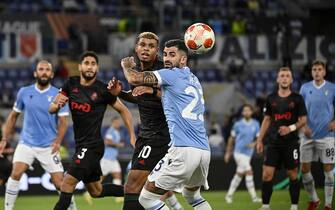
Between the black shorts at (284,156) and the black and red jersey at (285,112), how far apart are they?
0.10 metres

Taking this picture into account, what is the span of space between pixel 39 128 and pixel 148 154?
12.4 ft

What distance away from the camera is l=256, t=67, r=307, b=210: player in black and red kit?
569 inches

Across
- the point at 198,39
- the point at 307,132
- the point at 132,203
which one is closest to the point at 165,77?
the point at 198,39

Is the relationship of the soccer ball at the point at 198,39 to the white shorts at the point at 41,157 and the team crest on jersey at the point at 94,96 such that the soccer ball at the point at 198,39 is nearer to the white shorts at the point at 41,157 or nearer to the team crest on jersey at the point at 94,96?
the team crest on jersey at the point at 94,96

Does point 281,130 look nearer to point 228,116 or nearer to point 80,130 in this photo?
point 80,130

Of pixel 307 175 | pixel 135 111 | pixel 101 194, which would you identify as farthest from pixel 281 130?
pixel 135 111

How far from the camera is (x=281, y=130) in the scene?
14.2m

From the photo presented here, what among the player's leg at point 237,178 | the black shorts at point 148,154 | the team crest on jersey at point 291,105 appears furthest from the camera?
the player's leg at point 237,178

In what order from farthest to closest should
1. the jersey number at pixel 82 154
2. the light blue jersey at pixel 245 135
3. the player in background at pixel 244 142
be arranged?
1. the light blue jersey at pixel 245 135
2. the player in background at pixel 244 142
3. the jersey number at pixel 82 154

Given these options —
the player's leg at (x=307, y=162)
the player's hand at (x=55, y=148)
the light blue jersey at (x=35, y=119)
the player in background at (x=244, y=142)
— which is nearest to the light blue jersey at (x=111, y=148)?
the player in background at (x=244, y=142)

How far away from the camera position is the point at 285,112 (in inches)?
573

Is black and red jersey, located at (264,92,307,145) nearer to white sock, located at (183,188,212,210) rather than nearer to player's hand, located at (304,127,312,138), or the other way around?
player's hand, located at (304,127,312,138)

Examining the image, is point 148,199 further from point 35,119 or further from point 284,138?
point 284,138

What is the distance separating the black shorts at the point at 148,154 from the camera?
35.1ft
